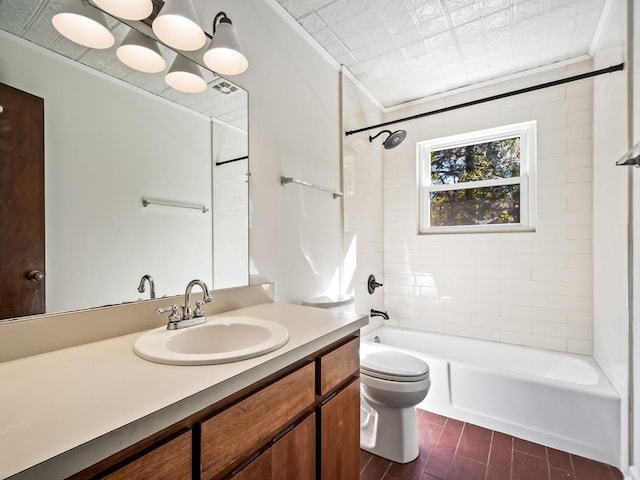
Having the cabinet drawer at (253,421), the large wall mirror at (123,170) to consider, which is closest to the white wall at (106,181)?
the large wall mirror at (123,170)

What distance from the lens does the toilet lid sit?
163 centimetres

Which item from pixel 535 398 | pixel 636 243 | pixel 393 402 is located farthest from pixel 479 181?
pixel 393 402

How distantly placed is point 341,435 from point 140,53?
162 centimetres

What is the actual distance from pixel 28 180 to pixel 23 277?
28cm

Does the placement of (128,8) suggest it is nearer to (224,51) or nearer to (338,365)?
(224,51)

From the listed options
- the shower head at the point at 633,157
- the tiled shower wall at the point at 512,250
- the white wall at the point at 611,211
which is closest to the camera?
the shower head at the point at 633,157

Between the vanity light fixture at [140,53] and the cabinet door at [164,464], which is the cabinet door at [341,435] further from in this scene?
the vanity light fixture at [140,53]

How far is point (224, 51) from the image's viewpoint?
1.31 metres

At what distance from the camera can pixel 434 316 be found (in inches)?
109

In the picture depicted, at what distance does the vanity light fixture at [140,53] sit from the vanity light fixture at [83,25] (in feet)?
0.15

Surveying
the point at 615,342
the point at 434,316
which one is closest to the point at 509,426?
the point at 615,342

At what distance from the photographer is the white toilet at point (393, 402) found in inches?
64.2

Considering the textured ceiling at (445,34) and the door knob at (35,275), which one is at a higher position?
the textured ceiling at (445,34)

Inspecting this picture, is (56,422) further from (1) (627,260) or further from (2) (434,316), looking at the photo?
(2) (434,316)
